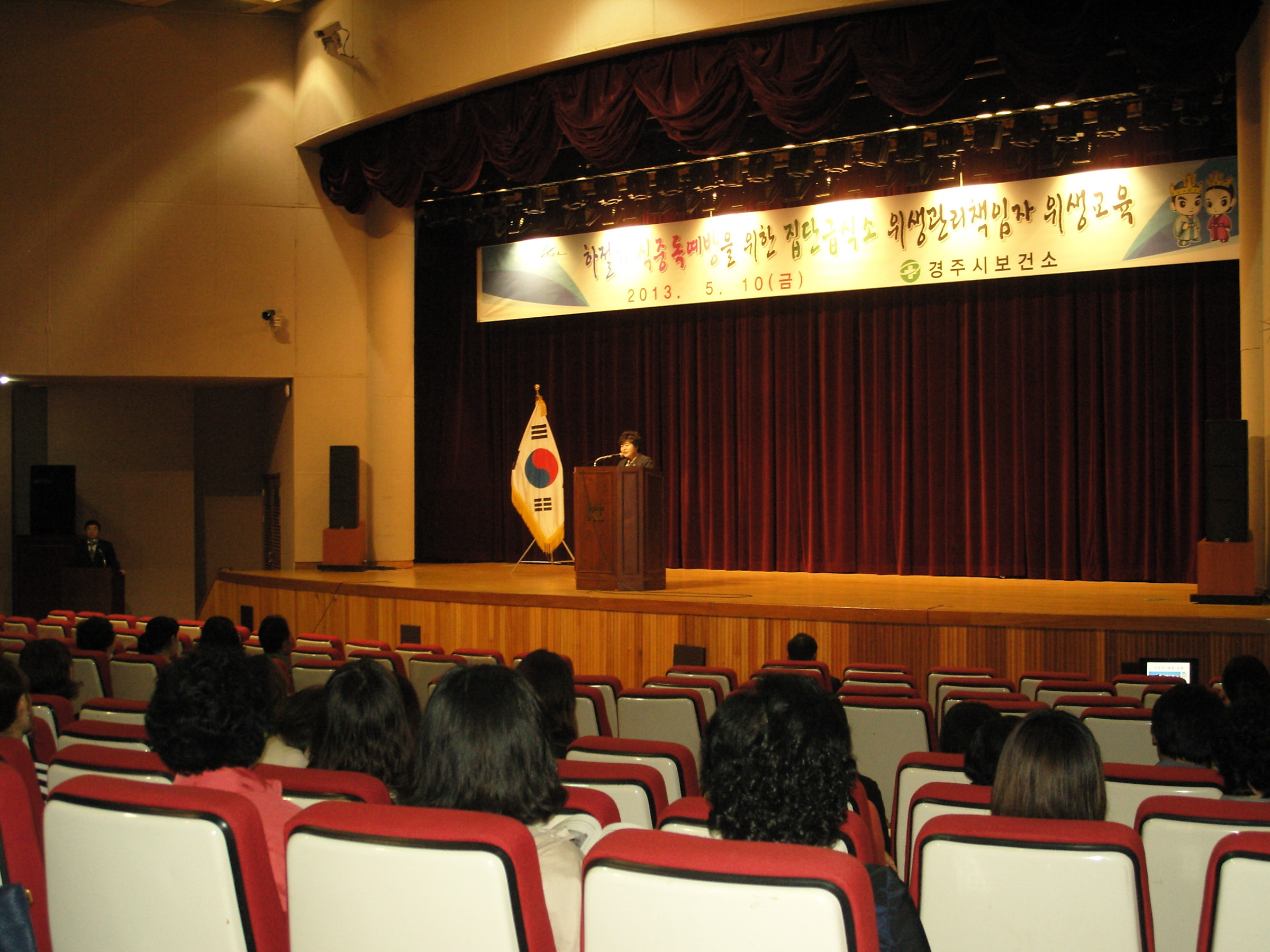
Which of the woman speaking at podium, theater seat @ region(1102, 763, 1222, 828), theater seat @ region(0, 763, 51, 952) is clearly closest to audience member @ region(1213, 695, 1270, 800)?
theater seat @ region(1102, 763, 1222, 828)

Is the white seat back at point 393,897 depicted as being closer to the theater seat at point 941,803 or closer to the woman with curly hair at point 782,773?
the woman with curly hair at point 782,773

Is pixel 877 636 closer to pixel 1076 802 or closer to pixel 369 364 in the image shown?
pixel 1076 802

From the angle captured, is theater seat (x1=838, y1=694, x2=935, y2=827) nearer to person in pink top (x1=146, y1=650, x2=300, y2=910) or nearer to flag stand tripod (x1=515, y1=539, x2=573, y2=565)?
person in pink top (x1=146, y1=650, x2=300, y2=910)

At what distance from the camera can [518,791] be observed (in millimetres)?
1495

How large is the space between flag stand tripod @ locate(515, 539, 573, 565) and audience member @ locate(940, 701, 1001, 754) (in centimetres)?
797

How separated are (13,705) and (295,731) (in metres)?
0.68

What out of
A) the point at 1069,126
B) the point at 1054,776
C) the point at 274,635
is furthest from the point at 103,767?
the point at 1069,126

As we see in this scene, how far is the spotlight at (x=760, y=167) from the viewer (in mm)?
9859

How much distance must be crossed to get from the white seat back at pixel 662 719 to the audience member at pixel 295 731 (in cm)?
121

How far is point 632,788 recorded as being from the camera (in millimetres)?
1871

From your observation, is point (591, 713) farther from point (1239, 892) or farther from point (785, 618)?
point (785, 618)

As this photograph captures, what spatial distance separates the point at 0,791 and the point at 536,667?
5.82ft

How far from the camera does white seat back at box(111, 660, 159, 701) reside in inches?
172

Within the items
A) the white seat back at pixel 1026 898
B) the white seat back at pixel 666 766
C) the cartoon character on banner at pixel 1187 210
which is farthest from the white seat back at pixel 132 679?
the cartoon character on banner at pixel 1187 210
